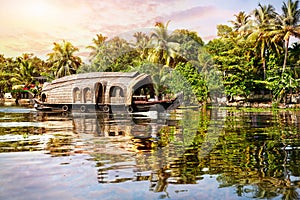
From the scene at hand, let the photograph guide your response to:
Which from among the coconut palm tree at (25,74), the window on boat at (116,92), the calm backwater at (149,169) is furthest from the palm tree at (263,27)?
the coconut palm tree at (25,74)

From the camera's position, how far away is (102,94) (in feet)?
74.8

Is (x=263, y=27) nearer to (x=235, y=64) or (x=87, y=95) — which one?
(x=235, y=64)

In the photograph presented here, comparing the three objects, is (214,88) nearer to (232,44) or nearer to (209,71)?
(209,71)

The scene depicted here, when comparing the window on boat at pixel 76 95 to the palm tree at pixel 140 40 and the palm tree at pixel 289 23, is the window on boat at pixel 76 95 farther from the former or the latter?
the palm tree at pixel 140 40

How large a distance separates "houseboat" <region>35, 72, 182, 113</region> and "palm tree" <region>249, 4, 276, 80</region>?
1269 cm

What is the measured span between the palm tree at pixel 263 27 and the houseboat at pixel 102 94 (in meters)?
12.7

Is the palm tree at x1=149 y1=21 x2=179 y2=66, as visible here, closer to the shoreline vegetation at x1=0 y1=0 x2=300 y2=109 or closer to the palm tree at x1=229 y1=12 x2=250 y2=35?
the shoreline vegetation at x1=0 y1=0 x2=300 y2=109

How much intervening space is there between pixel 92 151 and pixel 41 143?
1.80m

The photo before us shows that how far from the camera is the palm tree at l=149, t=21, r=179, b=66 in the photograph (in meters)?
34.3

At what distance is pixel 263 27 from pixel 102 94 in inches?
697

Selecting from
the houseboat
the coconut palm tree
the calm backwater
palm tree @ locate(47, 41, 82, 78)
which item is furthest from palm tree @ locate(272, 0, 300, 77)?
the coconut palm tree

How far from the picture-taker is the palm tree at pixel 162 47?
3428 centimetres

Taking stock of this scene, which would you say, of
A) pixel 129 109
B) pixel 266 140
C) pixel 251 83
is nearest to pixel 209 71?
pixel 251 83

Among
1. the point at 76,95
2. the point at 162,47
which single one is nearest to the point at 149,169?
the point at 76,95
